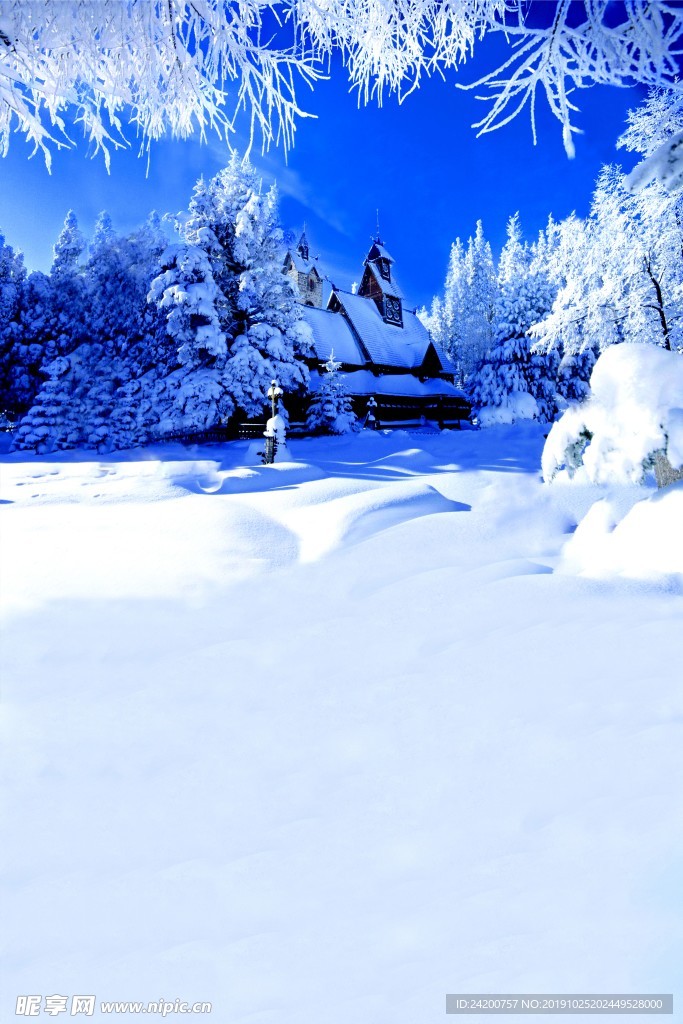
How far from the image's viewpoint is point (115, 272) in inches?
841

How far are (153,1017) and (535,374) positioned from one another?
2702 centimetres

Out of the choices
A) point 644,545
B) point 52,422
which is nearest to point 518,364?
point 52,422

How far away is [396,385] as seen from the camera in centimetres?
2670

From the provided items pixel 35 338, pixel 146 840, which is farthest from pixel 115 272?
pixel 146 840

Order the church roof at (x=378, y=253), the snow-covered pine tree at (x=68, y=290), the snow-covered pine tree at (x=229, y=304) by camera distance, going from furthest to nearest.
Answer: the church roof at (x=378, y=253)
the snow-covered pine tree at (x=68, y=290)
the snow-covered pine tree at (x=229, y=304)

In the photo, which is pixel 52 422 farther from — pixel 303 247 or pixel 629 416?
pixel 303 247

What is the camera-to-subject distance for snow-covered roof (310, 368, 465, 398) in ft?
81.6

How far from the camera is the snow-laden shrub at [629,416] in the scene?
286 cm

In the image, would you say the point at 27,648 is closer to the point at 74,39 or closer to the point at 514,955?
the point at 514,955

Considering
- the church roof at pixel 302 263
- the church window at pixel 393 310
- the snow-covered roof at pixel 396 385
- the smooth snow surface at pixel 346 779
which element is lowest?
the smooth snow surface at pixel 346 779

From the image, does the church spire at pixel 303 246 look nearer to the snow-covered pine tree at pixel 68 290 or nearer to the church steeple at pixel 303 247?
the church steeple at pixel 303 247

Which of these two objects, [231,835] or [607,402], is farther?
[607,402]

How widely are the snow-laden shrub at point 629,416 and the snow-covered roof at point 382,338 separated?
971 inches

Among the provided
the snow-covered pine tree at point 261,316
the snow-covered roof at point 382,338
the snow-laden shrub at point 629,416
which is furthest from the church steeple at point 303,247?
the snow-laden shrub at point 629,416
